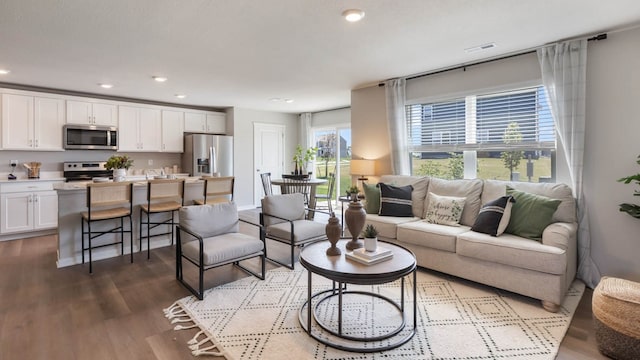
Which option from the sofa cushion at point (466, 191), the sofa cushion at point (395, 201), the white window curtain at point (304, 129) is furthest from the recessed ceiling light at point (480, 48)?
the white window curtain at point (304, 129)

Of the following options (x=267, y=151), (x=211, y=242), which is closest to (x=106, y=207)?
(x=211, y=242)

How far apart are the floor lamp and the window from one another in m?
0.62

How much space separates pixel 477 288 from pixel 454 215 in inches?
31.4

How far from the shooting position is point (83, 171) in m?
5.59

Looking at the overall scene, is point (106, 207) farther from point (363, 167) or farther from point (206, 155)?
point (363, 167)

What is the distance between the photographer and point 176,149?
6598 mm

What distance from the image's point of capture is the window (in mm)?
3582

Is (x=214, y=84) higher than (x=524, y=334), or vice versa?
(x=214, y=84)

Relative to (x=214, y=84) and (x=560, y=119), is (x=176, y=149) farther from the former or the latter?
(x=560, y=119)

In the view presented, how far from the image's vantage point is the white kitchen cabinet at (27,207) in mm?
4703

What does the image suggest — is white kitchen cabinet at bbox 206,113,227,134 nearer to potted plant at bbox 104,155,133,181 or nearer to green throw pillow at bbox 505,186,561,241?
potted plant at bbox 104,155,133,181

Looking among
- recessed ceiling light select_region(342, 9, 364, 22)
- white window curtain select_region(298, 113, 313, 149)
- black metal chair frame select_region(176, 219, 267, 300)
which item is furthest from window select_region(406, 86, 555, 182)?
white window curtain select_region(298, 113, 313, 149)

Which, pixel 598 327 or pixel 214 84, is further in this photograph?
pixel 214 84

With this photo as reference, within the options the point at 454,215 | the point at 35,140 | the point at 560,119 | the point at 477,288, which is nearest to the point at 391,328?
the point at 477,288
